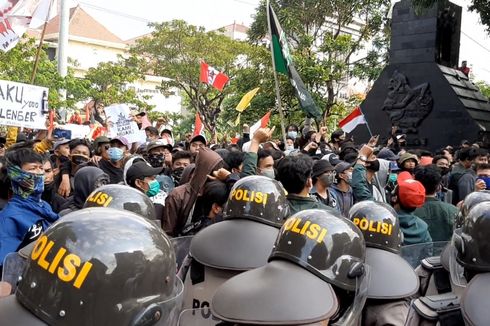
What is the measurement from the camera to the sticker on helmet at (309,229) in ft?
7.45

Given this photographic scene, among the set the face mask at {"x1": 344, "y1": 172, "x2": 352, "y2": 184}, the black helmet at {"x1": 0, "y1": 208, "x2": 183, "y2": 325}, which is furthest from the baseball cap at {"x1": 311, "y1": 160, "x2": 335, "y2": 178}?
the black helmet at {"x1": 0, "y1": 208, "x2": 183, "y2": 325}

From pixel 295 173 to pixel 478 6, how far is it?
11690 millimetres

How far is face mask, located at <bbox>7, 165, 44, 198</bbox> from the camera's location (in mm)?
3537

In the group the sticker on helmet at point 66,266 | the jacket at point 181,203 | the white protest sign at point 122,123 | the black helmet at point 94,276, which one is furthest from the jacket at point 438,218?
the white protest sign at point 122,123

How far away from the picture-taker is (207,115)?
31.5 meters

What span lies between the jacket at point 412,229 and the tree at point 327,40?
17.5 m

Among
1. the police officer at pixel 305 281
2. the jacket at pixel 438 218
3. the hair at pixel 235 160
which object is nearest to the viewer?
the police officer at pixel 305 281

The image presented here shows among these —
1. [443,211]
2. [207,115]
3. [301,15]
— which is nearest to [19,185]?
[443,211]

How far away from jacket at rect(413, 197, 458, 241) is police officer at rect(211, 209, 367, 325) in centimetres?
276

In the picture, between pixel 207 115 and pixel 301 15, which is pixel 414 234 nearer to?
pixel 301 15

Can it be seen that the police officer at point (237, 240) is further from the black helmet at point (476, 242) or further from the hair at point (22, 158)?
the hair at point (22, 158)

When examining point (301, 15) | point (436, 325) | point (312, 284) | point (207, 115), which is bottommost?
point (436, 325)

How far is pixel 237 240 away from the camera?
290 cm

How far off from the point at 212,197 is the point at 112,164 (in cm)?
243
